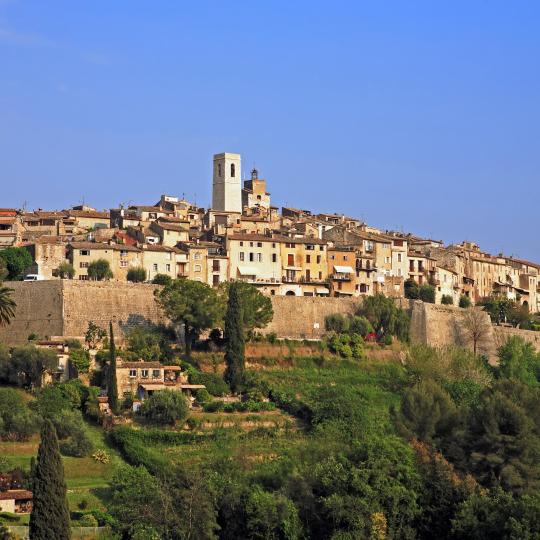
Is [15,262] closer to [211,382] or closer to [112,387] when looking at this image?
[211,382]

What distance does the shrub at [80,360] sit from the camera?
6234cm

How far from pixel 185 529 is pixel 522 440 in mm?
12739

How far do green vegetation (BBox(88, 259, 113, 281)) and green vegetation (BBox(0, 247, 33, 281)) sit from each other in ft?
9.40

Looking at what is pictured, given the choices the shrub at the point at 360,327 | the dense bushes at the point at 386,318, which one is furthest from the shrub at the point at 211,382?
the dense bushes at the point at 386,318

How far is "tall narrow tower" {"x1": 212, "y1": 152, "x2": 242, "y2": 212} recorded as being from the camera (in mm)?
94438

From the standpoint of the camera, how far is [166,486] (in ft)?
159

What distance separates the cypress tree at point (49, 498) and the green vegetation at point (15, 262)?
2975cm

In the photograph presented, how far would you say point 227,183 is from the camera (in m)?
94.7

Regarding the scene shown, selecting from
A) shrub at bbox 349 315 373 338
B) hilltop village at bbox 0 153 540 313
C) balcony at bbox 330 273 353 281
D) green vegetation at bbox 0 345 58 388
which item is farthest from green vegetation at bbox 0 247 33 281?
balcony at bbox 330 273 353 281

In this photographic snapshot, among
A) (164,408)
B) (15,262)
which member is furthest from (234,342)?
(15,262)

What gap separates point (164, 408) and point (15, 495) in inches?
409

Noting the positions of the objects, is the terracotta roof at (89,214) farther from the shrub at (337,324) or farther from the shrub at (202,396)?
the shrub at (202,396)

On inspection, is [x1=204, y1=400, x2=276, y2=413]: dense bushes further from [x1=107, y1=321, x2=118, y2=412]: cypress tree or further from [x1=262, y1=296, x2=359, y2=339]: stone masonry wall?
[x1=262, y1=296, x2=359, y2=339]: stone masonry wall

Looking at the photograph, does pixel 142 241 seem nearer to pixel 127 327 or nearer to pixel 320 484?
pixel 127 327
